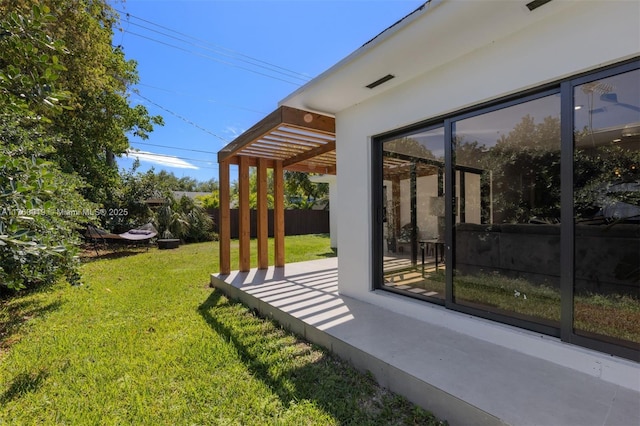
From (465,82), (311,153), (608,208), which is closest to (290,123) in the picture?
(311,153)

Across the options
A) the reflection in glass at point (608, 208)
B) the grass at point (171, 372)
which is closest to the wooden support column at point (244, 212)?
the grass at point (171, 372)

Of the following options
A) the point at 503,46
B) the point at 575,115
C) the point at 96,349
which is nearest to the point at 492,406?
the point at 575,115

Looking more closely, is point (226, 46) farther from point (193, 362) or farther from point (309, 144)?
point (193, 362)

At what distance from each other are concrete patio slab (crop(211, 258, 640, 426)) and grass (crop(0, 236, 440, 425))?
17cm

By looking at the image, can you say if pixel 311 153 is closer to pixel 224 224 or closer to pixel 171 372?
pixel 224 224

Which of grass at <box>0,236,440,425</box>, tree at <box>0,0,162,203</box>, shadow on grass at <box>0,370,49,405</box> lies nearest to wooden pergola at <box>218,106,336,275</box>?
grass at <box>0,236,440,425</box>

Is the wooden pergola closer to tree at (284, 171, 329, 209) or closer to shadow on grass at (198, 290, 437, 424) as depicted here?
shadow on grass at (198, 290, 437, 424)

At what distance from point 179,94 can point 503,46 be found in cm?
1798

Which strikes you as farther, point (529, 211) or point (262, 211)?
point (262, 211)

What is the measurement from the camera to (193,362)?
2.79 m

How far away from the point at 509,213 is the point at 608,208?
803 mm

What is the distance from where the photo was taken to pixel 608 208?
2898 mm

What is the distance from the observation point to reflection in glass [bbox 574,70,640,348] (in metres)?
2.28

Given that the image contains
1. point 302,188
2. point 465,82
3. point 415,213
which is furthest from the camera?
point 302,188
